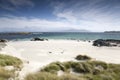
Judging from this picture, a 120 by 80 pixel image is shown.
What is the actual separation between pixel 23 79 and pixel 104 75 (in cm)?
578

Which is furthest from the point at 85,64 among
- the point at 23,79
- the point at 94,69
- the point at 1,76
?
the point at 1,76

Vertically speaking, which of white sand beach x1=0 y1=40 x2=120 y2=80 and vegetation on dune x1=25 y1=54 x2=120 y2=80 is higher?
vegetation on dune x1=25 y1=54 x2=120 y2=80

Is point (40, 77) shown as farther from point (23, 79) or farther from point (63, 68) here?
point (63, 68)

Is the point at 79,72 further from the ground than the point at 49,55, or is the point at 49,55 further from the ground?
the point at 79,72

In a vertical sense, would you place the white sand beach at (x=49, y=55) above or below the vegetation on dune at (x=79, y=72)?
below

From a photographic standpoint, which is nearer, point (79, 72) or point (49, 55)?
point (79, 72)

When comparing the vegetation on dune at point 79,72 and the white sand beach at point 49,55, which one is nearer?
the vegetation on dune at point 79,72

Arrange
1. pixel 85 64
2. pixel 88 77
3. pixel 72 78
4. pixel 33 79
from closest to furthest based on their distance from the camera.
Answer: pixel 33 79
pixel 72 78
pixel 88 77
pixel 85 64

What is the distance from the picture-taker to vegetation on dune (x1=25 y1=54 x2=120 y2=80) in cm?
949

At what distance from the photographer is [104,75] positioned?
1077cm

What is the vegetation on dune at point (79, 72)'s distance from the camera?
9492 mm

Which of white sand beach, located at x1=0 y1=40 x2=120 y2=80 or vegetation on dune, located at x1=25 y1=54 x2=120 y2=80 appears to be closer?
vegetation on dune, located at x1=25 y1=54 x2=120 y2=80

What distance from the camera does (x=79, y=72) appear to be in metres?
12.3

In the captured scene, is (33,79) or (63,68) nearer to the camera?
(33,79)
